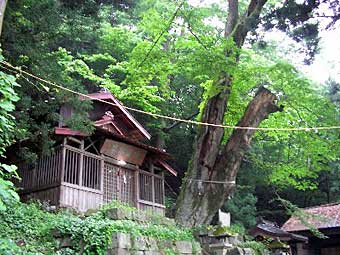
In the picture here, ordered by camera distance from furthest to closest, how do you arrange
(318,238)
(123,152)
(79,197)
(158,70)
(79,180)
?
1. (318,238)
2. (123,152)
3. (79,180)
4. (79,197)
5. (158,70)

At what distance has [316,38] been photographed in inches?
415

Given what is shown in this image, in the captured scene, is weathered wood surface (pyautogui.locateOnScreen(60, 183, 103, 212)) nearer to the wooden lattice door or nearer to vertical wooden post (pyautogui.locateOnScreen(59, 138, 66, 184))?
vertical wooden post (pyautogui.locateOnScreen(59, 138, 66, 184))

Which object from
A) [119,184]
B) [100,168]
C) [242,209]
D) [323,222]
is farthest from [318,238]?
[100,168]

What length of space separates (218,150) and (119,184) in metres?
4.60

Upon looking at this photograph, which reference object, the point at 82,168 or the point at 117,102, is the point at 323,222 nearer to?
the point at 117,102

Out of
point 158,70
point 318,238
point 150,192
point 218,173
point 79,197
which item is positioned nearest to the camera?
point 218,173

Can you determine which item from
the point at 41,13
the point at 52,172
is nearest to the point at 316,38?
the point at 41,13

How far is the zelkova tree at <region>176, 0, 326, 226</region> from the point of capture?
11391mm

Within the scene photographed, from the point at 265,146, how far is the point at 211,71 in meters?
12.9

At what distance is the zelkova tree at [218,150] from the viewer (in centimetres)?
1139

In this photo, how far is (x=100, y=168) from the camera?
14.0 meters

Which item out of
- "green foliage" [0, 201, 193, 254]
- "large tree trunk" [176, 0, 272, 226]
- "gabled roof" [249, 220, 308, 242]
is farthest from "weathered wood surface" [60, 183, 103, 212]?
"gabled roof" [249, 220, 308, 242]

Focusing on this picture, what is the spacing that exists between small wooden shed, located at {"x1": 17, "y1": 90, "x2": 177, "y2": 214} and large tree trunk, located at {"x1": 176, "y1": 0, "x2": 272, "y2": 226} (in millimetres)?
3379

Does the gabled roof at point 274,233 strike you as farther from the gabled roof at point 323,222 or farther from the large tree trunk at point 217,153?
the large tree trunk at point 217,153
